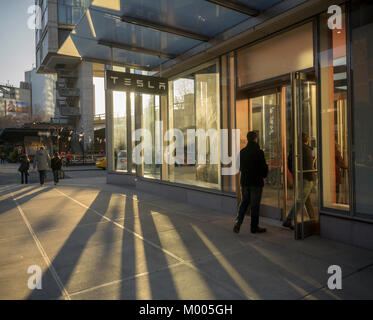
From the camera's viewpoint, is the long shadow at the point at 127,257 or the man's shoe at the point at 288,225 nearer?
the long shadow at the point at 127,257

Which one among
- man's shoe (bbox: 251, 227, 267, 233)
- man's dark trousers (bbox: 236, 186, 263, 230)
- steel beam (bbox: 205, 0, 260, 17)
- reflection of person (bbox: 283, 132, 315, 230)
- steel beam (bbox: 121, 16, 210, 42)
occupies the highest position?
steel beam (bbox: 121, 16, 210, 42)

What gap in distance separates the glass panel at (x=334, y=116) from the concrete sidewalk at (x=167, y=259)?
3.08 ft

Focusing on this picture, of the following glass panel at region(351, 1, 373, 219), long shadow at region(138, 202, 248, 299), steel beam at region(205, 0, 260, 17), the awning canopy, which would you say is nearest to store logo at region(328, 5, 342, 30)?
glass panel at region(351, 1, 373, 219)

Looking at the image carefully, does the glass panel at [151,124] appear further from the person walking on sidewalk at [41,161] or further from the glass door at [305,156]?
the glass door at [305,156]

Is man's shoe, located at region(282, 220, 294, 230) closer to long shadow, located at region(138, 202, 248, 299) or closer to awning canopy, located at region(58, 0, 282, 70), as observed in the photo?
long shadow, located at region(138, 202, 248, 299)

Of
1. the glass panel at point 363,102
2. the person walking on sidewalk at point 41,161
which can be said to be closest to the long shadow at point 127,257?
the glass panel at point 363,102

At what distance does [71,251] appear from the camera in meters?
5.18

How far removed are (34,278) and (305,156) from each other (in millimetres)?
4855

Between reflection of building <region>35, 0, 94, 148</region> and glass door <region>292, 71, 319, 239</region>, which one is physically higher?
reflection of building <region>35, 0, 94, 148</region>

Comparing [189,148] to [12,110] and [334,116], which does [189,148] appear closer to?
[334,116]

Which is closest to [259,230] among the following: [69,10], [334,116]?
[334,116]

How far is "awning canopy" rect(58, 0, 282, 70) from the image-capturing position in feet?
21.2

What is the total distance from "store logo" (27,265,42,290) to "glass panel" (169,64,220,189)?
16.8ft

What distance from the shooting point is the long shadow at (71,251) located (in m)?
4.19
